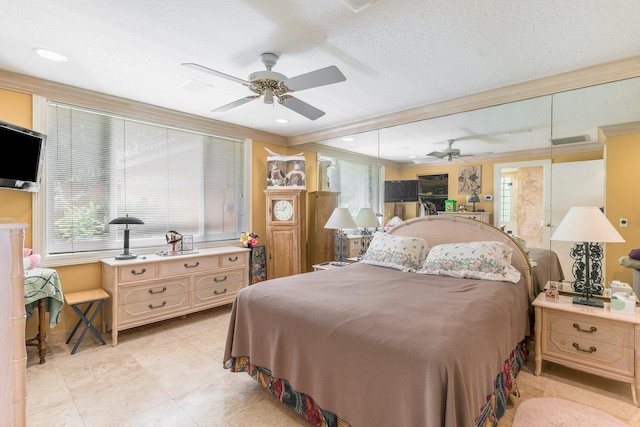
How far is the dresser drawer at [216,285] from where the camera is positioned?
3619 mm

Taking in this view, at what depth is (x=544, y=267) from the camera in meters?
2.92

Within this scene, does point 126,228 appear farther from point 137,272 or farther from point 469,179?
point 469,179

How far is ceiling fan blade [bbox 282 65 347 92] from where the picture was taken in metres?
2.08

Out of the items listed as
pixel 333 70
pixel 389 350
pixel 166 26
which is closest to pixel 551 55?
pixel 333 70

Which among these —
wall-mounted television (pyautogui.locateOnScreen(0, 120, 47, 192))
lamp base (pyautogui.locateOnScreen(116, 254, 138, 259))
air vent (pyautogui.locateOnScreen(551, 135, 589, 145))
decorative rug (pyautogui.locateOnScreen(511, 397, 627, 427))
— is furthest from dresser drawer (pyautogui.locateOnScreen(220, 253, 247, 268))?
air vent (pyautogui.locateOnScreen(551, 135, 589, 145))

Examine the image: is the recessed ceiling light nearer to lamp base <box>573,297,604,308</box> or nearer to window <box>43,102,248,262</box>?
window <box>43,102,248,262</box>

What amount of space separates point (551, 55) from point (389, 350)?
2.50 meters

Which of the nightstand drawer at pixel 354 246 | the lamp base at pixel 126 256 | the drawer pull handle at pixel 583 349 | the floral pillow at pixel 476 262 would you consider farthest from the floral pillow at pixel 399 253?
the lamp base at pixel 126 256

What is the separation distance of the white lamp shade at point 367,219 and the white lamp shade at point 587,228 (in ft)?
6.66

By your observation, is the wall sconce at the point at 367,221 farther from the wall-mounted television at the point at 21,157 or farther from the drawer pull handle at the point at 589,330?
the wall-mounted television at the point at 21,157

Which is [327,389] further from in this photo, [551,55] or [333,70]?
[551,55]

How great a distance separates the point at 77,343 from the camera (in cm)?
282

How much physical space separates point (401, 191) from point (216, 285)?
258 centimetres

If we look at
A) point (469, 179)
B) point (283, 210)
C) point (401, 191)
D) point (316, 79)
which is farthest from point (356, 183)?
point (316, 79)
